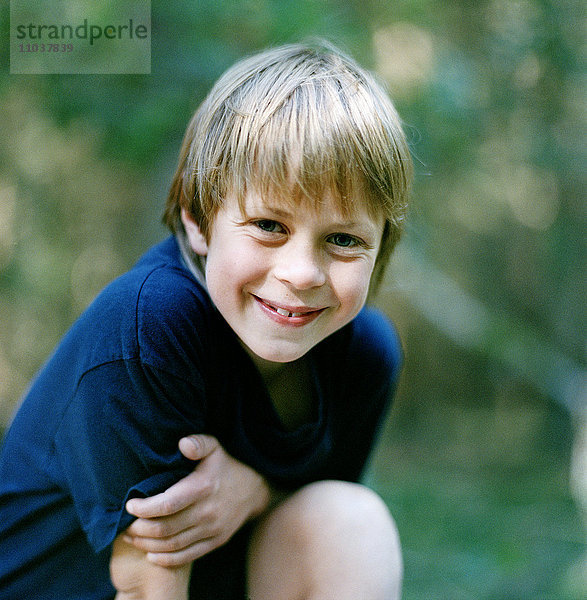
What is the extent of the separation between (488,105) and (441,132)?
0.50 m

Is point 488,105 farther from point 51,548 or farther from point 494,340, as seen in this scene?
point 51,548

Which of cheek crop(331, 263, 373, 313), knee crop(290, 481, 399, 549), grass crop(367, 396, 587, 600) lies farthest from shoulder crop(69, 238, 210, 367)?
grass crop(367, 396, 587, 600)

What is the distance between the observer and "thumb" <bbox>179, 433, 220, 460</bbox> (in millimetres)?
1046

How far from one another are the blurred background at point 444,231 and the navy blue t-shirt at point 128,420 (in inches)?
34.3

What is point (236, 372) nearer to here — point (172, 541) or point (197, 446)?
point (197, 446)

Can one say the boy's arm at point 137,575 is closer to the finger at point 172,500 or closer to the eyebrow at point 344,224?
the finger at point 172,500

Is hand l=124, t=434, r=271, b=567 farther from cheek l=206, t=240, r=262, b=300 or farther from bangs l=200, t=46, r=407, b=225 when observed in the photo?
bangs l=200, t=46, r=407, b=225

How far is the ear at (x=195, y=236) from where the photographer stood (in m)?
1.10

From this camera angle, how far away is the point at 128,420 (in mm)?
991

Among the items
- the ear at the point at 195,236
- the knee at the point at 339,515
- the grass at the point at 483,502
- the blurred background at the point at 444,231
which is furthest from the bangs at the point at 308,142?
the grass at the point at 483,502

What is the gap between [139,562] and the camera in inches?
40.8

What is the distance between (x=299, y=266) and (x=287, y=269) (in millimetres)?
19

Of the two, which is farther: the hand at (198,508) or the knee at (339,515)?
the knee at (339,515)

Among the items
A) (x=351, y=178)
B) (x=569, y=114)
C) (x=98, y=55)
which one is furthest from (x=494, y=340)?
(x=351, y=178)
